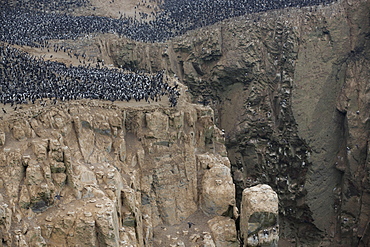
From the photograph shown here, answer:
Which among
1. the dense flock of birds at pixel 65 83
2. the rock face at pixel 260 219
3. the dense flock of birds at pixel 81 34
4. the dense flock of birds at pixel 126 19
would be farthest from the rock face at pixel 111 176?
the dense flock of birds at pixel 126 19

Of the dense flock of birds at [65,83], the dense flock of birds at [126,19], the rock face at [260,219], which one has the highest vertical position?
the dense flock of birds at [126,19]

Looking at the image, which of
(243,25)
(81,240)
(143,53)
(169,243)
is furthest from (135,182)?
(243,25)

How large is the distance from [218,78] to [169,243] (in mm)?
40191

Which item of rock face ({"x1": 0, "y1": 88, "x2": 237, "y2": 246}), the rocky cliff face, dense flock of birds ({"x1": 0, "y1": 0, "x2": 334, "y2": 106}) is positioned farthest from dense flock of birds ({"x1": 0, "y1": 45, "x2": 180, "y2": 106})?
the rocky cliff face

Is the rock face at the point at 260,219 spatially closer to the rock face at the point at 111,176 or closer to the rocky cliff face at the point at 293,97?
the rock face at the point at 111,176

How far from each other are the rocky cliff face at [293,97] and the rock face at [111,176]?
26.2 metres

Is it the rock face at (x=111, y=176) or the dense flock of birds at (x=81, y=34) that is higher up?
the dense flock of birds at (x=81, y=34)

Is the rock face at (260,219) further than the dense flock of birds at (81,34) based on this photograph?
No

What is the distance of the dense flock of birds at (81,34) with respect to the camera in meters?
49.3

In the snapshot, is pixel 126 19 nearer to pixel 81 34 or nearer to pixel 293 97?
pixel 81 34

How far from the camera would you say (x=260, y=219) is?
1767 inches

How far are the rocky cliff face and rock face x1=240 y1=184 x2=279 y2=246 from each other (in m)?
31.4

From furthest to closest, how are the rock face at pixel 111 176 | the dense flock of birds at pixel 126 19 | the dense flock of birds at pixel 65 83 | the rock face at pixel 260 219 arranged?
the dense flock of birds at pixel 126 19
the dense flock of birds at pixel 65 83
the rock face at pixel 260 219
the rock face at pixel 111 176

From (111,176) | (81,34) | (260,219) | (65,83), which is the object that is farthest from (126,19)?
(260,219)
